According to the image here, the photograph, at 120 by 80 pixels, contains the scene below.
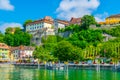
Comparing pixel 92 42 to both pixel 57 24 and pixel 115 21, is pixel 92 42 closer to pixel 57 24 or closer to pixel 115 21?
pixel 115 21

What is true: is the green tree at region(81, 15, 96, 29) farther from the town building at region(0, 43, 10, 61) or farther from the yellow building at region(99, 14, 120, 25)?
the town building at region(0, 43, 10, 61)

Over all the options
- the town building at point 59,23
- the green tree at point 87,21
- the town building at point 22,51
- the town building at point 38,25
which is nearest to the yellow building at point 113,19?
the green tree at point 87,21

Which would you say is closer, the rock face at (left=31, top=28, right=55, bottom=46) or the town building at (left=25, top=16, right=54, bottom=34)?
the rock face at (left=31, top=28, right=55, bottom=46)

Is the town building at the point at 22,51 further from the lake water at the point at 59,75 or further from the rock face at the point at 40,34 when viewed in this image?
the lake water at the point at 59,75

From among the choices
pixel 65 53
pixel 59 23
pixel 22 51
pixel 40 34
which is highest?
pixel 59 23

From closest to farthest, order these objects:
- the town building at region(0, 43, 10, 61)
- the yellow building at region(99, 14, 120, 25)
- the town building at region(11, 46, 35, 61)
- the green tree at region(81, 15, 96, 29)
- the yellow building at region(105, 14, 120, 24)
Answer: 1. the green tree at region(81, 15, 96, 29)
2. the yellow building at region(99, 14, 120, 25)
3. the yellow building at region(105, 14, 120, 24)
4. the town building at region(0, 43, 10, 61)
5. the town building at region(11, 46, 35, 61)

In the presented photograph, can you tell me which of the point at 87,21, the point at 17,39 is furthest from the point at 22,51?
the point at 87,21

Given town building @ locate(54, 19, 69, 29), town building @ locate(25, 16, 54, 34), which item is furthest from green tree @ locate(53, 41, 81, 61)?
town building @ locate(25, 16, 54, 34)

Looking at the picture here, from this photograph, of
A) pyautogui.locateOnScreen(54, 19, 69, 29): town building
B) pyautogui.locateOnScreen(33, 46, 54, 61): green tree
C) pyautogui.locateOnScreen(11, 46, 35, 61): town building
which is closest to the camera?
pyautogui.locateOnScreen(33, 46, 54, 61): green tree

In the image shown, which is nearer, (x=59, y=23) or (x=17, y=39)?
(x=17, y=39)

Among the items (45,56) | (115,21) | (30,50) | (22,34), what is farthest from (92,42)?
(22,34)

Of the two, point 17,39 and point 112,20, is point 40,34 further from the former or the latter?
point 112,20

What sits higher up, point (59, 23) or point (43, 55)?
point (59, 23)

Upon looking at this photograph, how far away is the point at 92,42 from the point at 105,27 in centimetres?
675
